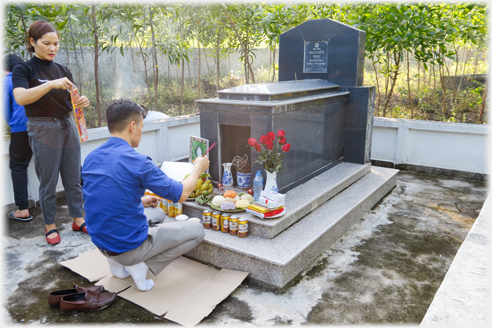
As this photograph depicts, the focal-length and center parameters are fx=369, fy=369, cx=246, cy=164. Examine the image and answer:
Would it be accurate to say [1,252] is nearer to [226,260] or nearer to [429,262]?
[226,260]

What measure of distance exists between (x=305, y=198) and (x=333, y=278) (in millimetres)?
1032

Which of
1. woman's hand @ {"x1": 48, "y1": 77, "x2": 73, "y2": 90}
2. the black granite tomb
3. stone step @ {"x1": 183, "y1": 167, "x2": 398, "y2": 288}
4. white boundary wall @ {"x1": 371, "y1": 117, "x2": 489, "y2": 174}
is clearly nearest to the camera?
stone step @ {"x1": 183, "y1": 167, "x2": 398, "y2": 288}

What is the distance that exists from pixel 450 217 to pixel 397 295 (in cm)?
202

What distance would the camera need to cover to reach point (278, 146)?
3.63m

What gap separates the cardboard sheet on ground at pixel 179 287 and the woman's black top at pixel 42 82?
1.40 metres

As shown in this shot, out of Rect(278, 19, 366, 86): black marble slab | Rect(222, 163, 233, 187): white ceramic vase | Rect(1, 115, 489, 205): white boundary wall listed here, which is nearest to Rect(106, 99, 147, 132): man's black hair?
Rect(222, 163, 233, 187): white ceramic vase

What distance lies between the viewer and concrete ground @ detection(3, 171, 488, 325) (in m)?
2.60

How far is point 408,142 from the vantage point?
618 centimetres

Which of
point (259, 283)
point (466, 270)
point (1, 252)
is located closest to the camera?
point (466, 270)

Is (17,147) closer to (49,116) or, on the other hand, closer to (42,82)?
(49,116)

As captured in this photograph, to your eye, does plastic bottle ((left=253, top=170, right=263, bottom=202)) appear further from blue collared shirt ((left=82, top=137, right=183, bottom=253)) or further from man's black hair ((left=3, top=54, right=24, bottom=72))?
man's black hair ((left=3, top=54, right=24, bottom=72))

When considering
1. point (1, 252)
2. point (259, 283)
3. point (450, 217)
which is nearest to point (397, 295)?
point (259, 283)

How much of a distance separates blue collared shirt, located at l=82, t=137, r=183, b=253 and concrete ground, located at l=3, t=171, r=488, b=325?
0.57m

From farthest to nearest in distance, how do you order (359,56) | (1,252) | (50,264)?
(359,56), (1,252), (50,264)
